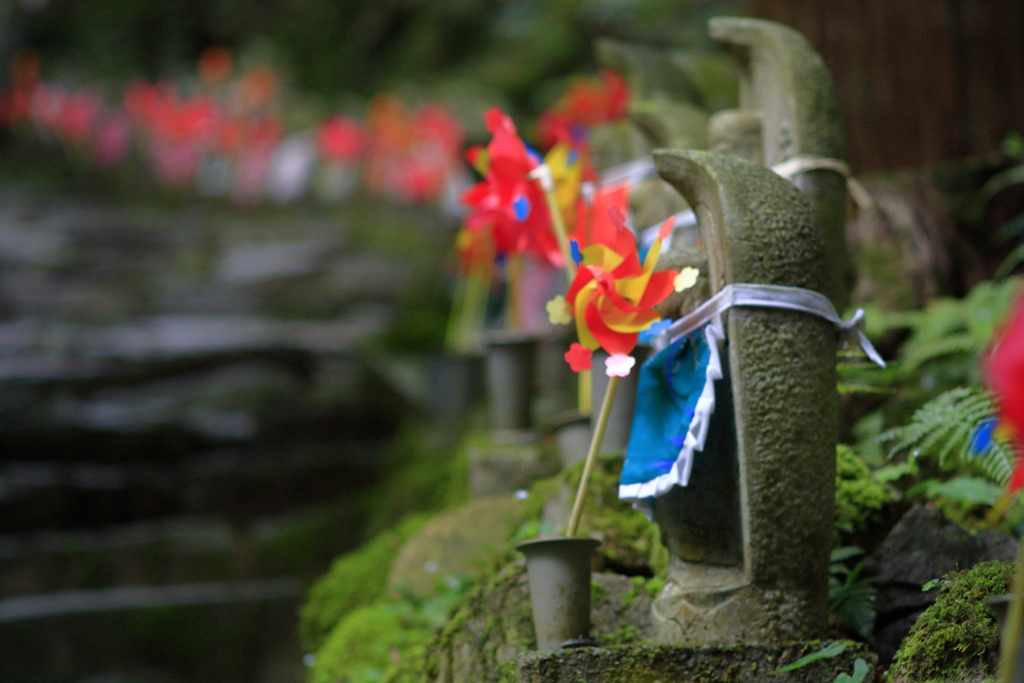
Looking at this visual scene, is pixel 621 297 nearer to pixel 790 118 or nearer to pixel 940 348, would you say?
pixel 790 118

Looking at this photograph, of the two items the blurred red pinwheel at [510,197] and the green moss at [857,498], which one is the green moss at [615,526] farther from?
the blurred red pinwheel at [510,197]

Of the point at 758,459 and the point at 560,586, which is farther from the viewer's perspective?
the point at 560,586

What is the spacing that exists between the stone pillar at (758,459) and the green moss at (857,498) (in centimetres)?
47

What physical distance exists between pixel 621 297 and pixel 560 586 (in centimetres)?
77

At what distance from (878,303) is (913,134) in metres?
1.31

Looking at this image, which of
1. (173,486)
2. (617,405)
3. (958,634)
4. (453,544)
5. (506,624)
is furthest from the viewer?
(173,486)

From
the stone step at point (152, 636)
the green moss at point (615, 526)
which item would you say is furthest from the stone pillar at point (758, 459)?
the stone step at point (152, 636)

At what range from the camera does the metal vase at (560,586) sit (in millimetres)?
2131

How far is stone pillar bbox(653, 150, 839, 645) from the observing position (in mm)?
2029

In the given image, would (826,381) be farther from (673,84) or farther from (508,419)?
(673,84)

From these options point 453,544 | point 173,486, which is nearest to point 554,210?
point 453,544

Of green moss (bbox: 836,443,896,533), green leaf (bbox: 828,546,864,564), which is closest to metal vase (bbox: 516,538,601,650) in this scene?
green leaf (bbox: 828,546,864,564)

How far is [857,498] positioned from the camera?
256 centimetres

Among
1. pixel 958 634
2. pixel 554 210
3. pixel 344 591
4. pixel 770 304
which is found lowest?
pixel 344 591
